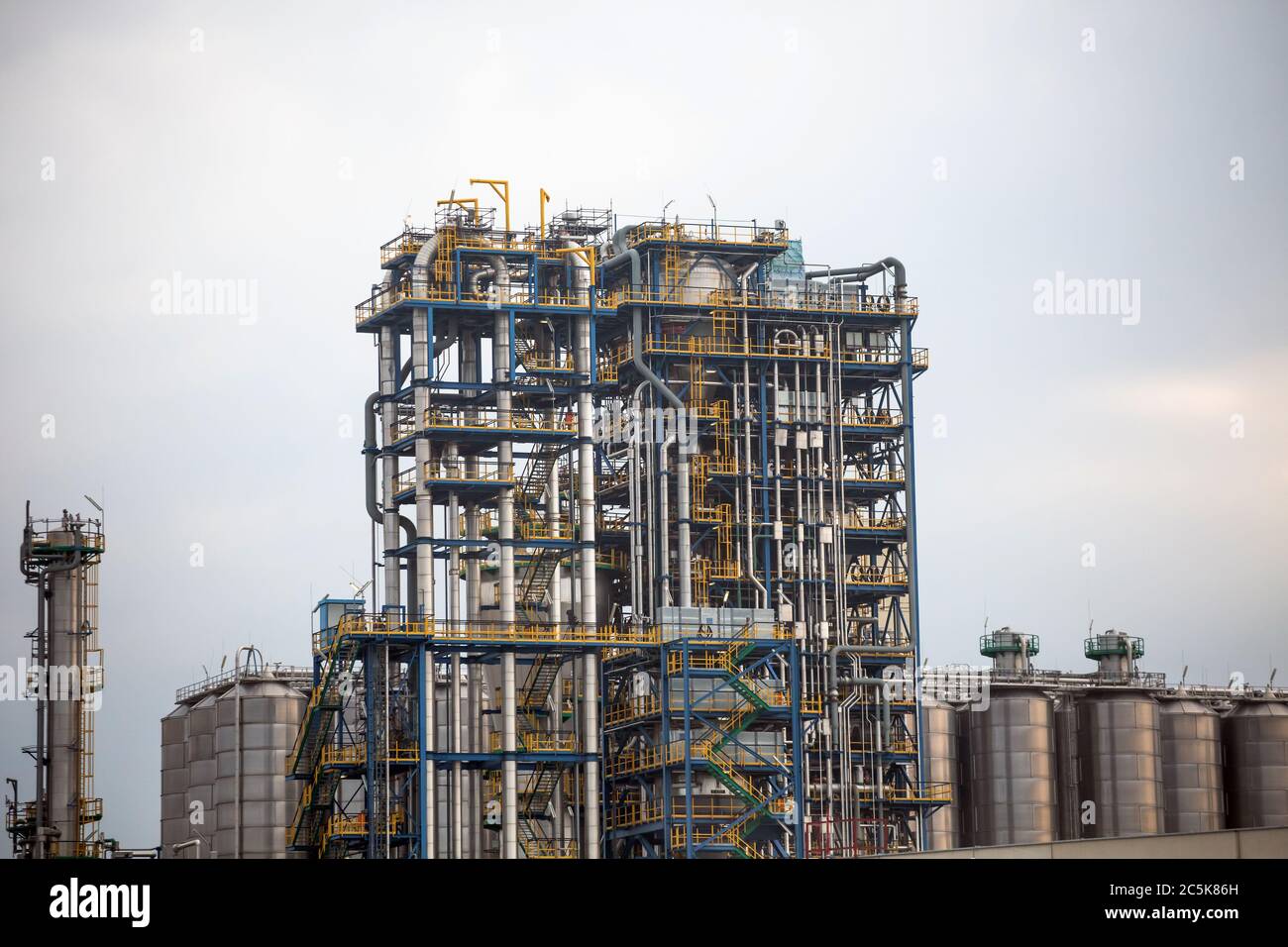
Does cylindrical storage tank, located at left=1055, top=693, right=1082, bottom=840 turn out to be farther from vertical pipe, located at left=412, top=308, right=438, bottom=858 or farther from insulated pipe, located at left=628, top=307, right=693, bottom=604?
vertical pipe, located at left=412, top=308, right=438, bottom=858

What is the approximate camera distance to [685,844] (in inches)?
3273

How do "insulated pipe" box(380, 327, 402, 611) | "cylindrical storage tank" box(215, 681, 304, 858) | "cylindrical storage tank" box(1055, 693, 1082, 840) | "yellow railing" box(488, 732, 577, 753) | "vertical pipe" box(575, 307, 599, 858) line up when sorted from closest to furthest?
"vertical pipe" box(575, 307, 599, 858)
"yellow railing" box(488, 732, 577, 753)
"insulated pipe" box(380, 327, 402, 611)
"cylindrical storage tank" box(215, 681, 304, 858)
"cylindrical storage tank" box(1055, 693, 1082, 840)

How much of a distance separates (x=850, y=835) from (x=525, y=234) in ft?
81.7

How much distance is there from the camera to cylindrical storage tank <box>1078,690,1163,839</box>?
327 feet

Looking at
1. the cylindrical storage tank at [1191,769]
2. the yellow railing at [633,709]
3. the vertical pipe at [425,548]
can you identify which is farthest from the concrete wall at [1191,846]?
the cylindrical storage tank at [1191,769]

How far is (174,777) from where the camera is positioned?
3819 inches

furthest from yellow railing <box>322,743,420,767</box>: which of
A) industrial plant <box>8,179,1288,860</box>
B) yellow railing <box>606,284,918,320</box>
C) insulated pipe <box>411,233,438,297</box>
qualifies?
yellow railing <box>606,284,918,320</box>

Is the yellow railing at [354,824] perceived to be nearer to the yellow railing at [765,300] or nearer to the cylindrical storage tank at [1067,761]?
the yellow railing at [765,300]

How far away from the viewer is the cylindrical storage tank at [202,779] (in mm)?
91625

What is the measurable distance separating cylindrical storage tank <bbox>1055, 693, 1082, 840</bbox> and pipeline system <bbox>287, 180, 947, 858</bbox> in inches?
246
